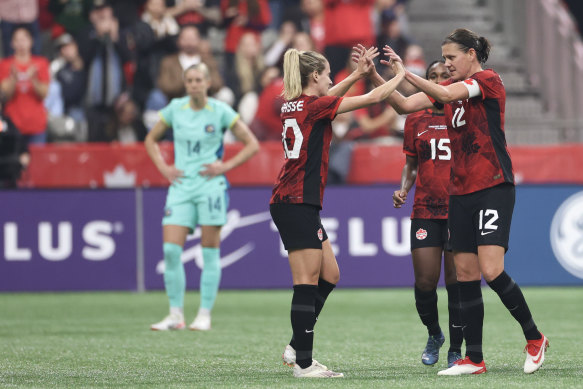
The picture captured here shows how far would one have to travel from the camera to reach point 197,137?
32.3ft

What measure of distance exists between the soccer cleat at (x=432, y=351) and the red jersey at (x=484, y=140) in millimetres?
1231

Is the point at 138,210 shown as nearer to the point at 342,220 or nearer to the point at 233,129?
the point at 342,220

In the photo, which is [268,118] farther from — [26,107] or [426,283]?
[426,283]

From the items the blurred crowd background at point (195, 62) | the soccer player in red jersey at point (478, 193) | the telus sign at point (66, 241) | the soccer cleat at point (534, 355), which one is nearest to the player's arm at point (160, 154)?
the soccer player in red jersey at point (478, 193)

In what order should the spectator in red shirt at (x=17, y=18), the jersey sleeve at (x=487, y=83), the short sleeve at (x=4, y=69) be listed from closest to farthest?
the jersey sleeve at (x=487, y=83)
the short sleeve at (x=4, y=69)
the spectator in red shirt at (x=17, y=18)

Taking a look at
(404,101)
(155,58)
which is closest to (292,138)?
(404,101)

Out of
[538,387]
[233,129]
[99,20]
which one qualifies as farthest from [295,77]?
[99,20]

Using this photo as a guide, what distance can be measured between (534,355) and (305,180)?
5.72 feet

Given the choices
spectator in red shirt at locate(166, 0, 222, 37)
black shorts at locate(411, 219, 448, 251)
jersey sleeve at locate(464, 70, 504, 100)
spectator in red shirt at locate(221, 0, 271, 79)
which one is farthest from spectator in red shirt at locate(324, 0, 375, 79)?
jersey sleeve at locate(464, 70, 504, 100)

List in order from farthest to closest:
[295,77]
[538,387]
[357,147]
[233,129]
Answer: [357,147]
[233,129]
[295,77]
[538,387]

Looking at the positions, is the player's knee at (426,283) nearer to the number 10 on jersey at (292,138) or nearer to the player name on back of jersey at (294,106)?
the number 10 on jersey at (292,138)

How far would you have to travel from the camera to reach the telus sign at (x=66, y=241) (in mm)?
13586

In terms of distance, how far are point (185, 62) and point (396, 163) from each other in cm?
360

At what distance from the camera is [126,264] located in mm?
13734
